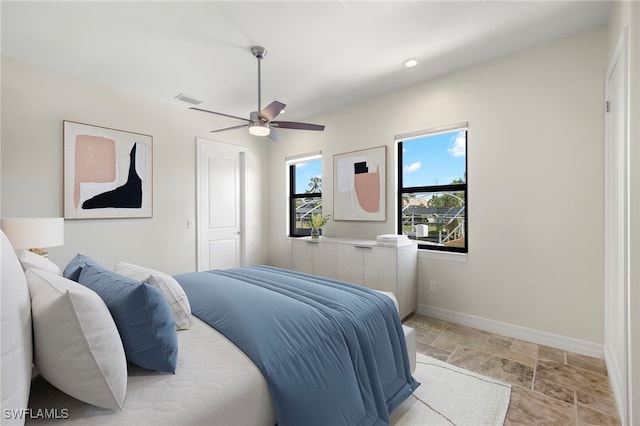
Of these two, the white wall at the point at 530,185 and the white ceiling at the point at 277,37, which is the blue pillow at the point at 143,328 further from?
the white wall at the point at 530,185

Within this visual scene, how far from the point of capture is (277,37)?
7.90 ft

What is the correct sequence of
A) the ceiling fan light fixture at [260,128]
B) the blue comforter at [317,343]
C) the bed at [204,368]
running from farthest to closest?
1. the ceiling fan light fixture at [260,128]
2. the blue comforter at [317,343]
3. the bed at [204,368]

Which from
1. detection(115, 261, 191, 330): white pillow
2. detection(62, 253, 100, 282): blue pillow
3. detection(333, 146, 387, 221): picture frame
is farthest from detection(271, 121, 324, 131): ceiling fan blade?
detection(62, 253, 100, 282): blue pillow

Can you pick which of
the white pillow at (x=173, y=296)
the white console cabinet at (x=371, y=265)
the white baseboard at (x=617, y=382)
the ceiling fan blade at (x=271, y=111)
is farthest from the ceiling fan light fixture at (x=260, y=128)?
the white baseboard at (x=617, y=382)

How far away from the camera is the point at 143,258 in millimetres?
3578

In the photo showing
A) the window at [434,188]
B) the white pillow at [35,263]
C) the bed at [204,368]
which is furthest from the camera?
the window at [434,188]

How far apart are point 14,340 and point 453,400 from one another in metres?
2.16

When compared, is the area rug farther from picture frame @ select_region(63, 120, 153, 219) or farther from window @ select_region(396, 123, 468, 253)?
picture frame @ select_region(63, 120, 153, 219)

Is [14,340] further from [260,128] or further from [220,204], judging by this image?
[220,204]

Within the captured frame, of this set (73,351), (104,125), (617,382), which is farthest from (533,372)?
(104,125)

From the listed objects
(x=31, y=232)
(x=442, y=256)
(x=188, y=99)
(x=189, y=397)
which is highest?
(x=188, y=99)

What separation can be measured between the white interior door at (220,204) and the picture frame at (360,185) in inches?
66.2

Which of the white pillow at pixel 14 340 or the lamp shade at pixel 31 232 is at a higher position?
the lamp shade at pixel 31 232

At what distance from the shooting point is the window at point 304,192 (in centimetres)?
454
